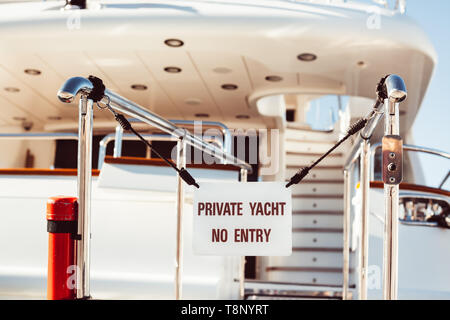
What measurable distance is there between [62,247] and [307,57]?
11.6ft

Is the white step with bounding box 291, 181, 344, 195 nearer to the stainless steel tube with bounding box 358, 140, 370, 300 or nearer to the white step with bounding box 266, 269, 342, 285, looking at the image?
the white step with bounding box 266, 269, 342, 285

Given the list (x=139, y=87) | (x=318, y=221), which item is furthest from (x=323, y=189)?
(x=139, y=87)

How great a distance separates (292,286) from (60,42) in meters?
2.72

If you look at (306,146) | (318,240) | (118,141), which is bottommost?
(318,240)

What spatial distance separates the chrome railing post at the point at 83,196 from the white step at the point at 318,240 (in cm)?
389

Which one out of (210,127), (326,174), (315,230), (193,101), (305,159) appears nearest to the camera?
(210,127)

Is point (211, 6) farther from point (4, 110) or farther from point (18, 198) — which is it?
point (4, 110)

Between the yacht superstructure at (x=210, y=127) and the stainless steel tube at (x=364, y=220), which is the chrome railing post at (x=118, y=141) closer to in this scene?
the yacht superstructure at (x=210, y=127)

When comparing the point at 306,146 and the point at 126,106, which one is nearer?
the point at 126,106

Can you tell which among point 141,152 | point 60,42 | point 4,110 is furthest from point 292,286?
point 4,110

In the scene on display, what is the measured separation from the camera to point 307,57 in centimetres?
421

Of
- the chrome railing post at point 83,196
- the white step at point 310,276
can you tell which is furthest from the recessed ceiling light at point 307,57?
the chrome railing post at point 83,196

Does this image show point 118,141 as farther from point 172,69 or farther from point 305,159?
point 305,159

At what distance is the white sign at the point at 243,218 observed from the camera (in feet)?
4.05
